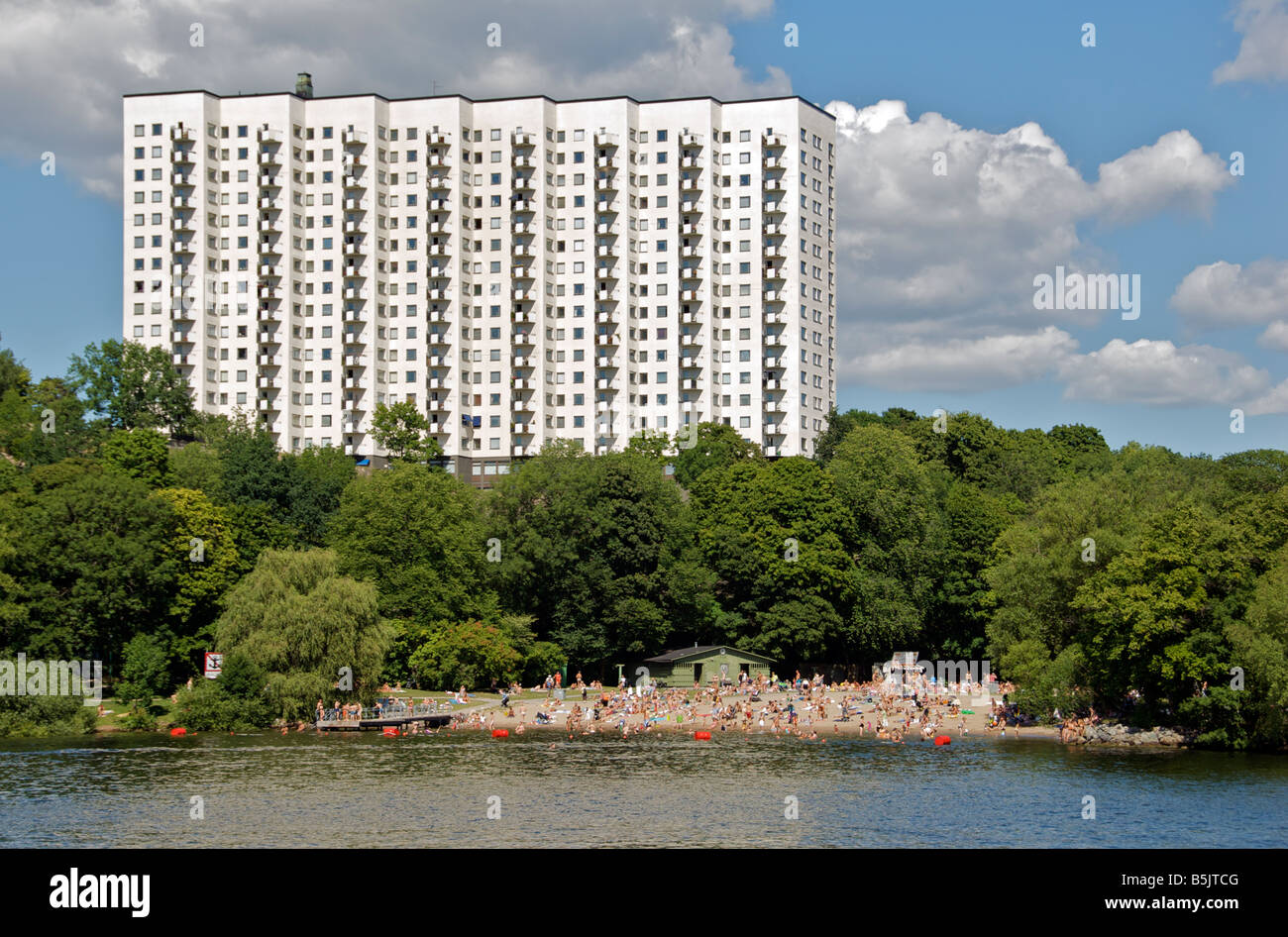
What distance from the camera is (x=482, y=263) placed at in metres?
169

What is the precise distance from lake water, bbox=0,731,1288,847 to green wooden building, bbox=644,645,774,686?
86.4 feet

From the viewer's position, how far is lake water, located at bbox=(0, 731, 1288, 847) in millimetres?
43656

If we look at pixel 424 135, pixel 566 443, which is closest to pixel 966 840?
pixel 566 443

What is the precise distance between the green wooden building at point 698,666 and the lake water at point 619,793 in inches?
1037

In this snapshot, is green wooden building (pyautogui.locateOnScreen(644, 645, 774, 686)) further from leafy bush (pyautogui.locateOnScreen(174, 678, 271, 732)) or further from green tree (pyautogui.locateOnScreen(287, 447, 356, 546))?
leafy bush (pyautogui.locateOnScreen(174, 678, 271, 732))

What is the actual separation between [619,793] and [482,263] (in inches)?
4935

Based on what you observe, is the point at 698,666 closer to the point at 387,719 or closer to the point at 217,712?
the point at 387,719

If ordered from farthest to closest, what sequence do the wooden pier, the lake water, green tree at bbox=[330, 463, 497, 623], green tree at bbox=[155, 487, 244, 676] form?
1. green tree at bbox=[330, 463, 497, 623]
2. green tree at bbox=[155, 487, 244, 676]
3. the wooden pier
4. the lake water

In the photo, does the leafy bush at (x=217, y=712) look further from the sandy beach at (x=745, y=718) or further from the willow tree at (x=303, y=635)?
the sandy beach at (x=745, y=718)

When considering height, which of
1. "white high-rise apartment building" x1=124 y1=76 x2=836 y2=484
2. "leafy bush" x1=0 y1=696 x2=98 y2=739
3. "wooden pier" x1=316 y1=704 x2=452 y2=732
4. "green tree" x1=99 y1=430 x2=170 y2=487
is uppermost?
"white high-rise apartment building" x1=124 y1=76 x2=836 y2=484

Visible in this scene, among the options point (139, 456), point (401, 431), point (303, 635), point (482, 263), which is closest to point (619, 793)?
point (303, 635)

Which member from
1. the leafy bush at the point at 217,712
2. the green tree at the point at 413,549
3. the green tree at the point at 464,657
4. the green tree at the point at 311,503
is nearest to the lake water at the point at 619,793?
the leafy bush at the point at 217,712

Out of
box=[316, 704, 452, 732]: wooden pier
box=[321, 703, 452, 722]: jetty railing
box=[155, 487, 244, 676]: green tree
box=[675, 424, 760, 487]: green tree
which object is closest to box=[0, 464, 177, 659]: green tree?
box=[155, 487, 244, 676]: green tree
